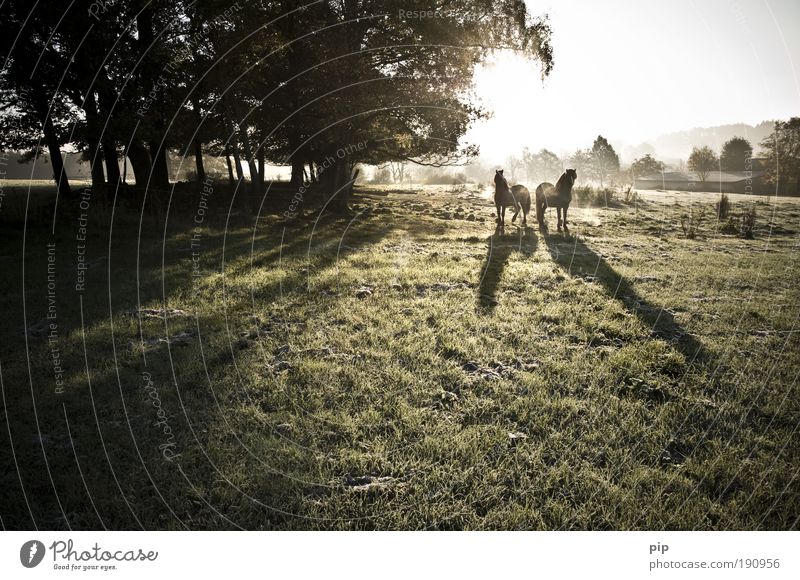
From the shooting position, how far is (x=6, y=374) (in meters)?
5.37

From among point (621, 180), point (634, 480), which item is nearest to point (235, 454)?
point (634, 480)

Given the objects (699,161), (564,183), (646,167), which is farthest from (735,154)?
(564,183)

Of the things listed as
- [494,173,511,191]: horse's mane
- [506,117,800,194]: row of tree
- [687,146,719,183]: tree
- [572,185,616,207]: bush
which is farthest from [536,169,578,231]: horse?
[687,146,719,183]: tree

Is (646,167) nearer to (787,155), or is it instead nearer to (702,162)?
(702,162)

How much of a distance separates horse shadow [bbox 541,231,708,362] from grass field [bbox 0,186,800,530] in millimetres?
84

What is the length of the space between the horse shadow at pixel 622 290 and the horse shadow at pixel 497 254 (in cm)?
86

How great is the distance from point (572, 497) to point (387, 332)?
3895 mm

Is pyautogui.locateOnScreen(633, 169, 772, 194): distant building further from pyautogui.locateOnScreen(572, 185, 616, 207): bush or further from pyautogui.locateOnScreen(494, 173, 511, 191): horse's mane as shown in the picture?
pyautogui.locateOnScreen(494, 173, 511, 191): horse's mane

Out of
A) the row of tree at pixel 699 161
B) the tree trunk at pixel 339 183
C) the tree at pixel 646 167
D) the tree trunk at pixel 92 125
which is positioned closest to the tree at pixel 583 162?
the row of tree at pixel 699 161

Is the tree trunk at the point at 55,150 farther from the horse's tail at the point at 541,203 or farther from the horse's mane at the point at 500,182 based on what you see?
the horse's tail at the point at 541,203

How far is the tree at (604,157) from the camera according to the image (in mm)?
90062

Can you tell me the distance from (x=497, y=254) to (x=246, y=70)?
11.5 meters

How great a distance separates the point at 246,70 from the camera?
15.7 metres
